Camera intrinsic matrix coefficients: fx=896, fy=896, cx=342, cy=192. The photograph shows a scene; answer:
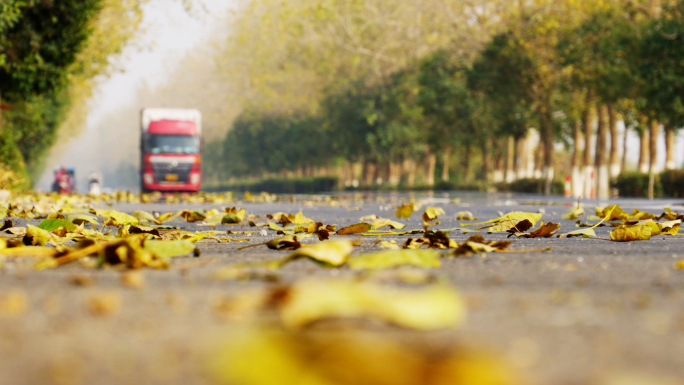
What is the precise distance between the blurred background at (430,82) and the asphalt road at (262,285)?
1405 cm

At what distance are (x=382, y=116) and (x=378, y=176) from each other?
12.2m

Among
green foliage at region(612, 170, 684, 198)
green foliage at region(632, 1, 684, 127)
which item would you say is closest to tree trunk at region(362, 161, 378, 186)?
green foliage at region(612, 170, 684, 198)

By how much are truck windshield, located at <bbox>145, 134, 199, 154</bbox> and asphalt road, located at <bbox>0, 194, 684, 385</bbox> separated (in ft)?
111

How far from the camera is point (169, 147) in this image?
3656 cm

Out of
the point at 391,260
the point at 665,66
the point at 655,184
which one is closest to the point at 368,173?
the point at 655,184

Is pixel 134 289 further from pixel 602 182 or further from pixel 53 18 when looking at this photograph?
pixel 602 182

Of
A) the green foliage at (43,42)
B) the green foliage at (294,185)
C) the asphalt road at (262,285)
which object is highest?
the green foliage at (43,42)

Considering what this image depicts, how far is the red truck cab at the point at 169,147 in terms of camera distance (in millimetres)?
36219

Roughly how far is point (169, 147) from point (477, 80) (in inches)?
524

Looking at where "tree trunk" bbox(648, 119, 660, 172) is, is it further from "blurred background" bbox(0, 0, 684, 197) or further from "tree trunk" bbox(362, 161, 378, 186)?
"tree trunk" bbox(362, 161, 378, 186)

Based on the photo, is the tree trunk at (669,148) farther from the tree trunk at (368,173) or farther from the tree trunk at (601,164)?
the tree trunk at (368,173)

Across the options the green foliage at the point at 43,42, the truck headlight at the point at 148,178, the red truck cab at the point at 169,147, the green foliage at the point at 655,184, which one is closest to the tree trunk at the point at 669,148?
the green foliage at the point at 655,184

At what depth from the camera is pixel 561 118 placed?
39.1m

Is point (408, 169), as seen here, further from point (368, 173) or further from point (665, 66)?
point (665, 66)
